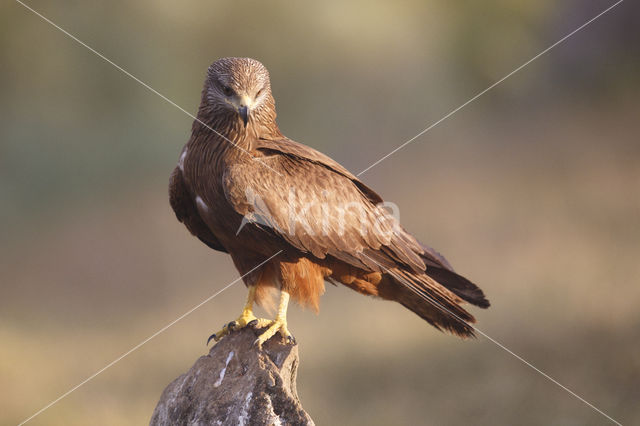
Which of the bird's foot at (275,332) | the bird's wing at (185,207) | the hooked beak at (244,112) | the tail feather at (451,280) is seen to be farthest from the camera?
the tail feather at (451,280)

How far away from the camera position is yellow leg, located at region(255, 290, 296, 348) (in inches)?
149

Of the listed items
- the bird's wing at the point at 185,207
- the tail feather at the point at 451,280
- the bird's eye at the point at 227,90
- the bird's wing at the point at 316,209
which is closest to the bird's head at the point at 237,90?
the bird's eye at the point at 227,90

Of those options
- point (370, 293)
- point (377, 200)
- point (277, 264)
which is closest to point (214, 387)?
point (277, 264)

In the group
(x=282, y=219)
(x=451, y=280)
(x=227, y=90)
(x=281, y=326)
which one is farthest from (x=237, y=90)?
(x=451, y=280)

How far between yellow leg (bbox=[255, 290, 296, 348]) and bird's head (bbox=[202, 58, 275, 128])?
825 millimetres

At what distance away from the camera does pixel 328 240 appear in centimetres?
384

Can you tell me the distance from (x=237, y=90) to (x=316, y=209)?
68 cm

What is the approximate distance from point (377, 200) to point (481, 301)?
737mm

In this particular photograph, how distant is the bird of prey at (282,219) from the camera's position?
3.68m

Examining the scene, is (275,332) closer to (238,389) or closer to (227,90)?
(238,389)

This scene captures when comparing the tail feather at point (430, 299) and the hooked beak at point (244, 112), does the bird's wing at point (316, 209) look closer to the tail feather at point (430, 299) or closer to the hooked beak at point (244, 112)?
the tail feather at point (430, 299)

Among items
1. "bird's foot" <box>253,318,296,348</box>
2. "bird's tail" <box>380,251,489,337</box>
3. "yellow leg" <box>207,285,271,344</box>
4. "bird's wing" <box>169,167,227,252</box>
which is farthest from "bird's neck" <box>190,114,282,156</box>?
"bird's tail" <box>380,251,489,337</box>

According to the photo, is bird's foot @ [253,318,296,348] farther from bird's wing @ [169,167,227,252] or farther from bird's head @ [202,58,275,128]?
bird's head @ [202,58,275,128]

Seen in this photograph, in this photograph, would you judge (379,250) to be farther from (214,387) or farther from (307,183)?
(214,387)
